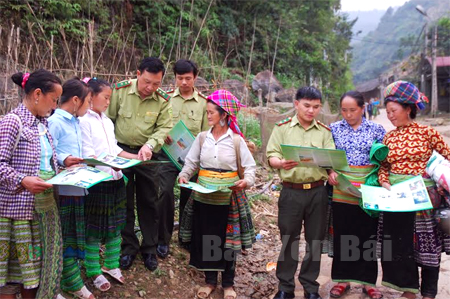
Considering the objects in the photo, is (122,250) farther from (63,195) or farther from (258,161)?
(258,161)

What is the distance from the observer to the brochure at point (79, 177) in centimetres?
240

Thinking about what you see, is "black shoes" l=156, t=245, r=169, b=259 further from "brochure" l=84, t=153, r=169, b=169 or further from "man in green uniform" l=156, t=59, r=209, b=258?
"brochure" l=84, t=153, r=169, b=169

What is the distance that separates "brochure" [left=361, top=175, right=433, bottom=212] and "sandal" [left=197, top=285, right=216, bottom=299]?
4.96 ft

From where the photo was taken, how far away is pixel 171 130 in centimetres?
381

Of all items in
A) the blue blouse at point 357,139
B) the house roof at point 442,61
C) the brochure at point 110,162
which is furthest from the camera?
the house roof at point 442,61

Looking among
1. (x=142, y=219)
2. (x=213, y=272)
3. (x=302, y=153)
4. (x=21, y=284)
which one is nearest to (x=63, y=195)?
(x=21, y=284)

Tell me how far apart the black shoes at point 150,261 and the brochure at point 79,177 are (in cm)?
137

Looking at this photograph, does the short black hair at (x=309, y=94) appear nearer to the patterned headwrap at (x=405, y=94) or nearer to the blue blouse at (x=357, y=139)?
the blue blouse at (x=357, y=139)

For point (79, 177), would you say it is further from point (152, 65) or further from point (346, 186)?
point (346, 186)

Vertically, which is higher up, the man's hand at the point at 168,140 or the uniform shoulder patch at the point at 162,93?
the uniform shoulder patch at the point at 162,93

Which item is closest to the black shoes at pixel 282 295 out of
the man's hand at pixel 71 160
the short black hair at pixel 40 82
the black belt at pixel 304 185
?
the black belt at pixel 304 185

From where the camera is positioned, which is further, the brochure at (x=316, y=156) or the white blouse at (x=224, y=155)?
the white blouse at (x=224, y=155)

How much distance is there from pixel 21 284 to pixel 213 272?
1.58m

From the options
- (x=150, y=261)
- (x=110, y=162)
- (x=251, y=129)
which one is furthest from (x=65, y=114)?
(x=251, y=129)
